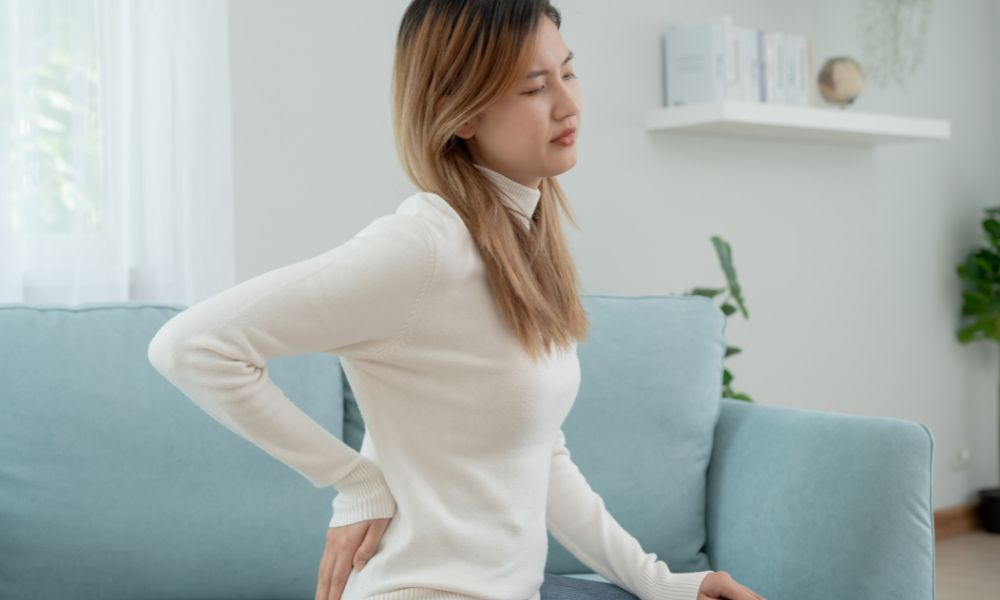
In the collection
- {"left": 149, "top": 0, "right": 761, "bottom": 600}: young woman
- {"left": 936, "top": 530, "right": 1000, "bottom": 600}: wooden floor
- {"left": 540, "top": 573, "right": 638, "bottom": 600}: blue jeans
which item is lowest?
{"left": 936, "top": 530, "right": 1000, "bottom": 600}: wooden floor

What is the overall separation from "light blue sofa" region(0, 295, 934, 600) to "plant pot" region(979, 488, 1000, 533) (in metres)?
2.48

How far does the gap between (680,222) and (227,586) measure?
1938mm

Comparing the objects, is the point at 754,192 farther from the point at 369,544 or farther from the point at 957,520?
the point at 369,544

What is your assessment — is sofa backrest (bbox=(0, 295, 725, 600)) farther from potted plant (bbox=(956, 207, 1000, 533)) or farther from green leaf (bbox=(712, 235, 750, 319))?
potted plant (bbox=(956, 207, 1000, 533))

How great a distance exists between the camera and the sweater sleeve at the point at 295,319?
1112 mm

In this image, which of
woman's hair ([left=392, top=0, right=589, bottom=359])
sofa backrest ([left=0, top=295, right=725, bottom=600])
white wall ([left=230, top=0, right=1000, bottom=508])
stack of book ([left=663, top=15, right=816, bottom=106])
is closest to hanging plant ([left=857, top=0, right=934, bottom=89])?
white wall ([left=230, top=0, right=1000, bottom=508])

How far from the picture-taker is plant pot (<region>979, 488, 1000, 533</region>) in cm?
410

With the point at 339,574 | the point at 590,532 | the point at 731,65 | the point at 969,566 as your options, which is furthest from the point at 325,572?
the point at 969,566

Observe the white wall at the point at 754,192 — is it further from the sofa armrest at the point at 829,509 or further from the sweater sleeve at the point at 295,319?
the sweater sleeve at the point at 295,319

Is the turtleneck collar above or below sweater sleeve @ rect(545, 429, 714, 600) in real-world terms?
above

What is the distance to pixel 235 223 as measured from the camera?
250 centimetres

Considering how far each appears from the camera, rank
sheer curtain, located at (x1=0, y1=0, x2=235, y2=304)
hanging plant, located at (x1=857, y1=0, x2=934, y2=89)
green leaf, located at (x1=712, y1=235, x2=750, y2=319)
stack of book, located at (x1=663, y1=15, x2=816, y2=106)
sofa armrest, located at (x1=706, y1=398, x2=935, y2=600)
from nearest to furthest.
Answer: sofa armrest, located at (x1=706, y1=398, x2=935, y2=600) → sheer curtain, located at (x1=0, y1=0, x2=235, y2=304) → green leaf, located at (x1=712, y1=235, x2=750, y2=319) → stack of book, located at (x1=663, y1=15, x2=816, y2=106) → hanging plant, located at (x1=857, y1=0, x2=934, y2=89)

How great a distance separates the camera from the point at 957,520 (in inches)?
163

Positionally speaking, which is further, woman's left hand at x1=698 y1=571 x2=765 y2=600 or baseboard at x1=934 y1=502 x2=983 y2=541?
baseboard at x1=934 y1=502 x2=983 y2=541
